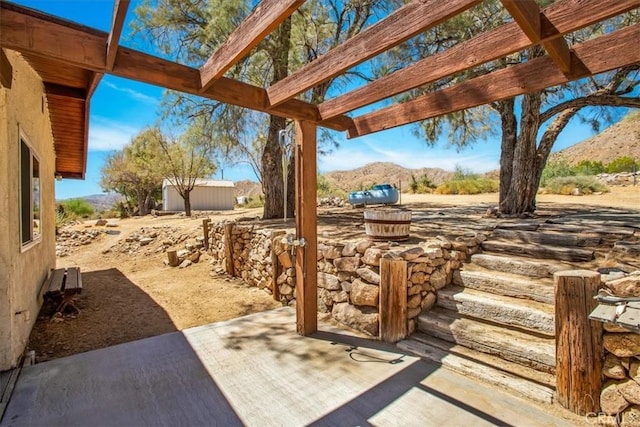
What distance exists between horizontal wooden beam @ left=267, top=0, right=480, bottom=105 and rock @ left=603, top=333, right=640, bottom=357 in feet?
7.68

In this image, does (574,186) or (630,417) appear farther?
(574,186)

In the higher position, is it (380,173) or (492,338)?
(380,173)

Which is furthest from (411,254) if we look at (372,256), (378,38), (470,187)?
(470,187)

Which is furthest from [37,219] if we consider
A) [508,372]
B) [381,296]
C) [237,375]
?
[508,372]

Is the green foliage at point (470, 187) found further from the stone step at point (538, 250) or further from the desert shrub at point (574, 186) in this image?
the stone step at point (538, 250)

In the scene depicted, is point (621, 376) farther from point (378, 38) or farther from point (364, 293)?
point (378, 38)

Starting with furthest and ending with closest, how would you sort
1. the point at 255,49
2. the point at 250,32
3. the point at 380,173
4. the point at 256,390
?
1. the point at 380,173
2. the point at 255,49
3. the point at 256,390
4. the point at 250,32

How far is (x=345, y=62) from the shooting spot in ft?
8.13

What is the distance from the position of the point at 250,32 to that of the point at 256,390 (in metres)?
2.63

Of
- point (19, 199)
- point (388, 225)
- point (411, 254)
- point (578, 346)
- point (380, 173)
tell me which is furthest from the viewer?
point (380, 173)

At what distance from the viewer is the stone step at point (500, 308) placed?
9.51ft

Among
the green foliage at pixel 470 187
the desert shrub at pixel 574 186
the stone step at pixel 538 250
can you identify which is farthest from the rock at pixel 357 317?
the green foliage at pixel 470 187

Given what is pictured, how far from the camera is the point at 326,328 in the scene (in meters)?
3.98

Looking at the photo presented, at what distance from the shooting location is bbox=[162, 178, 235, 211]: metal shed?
21719 millimetres
